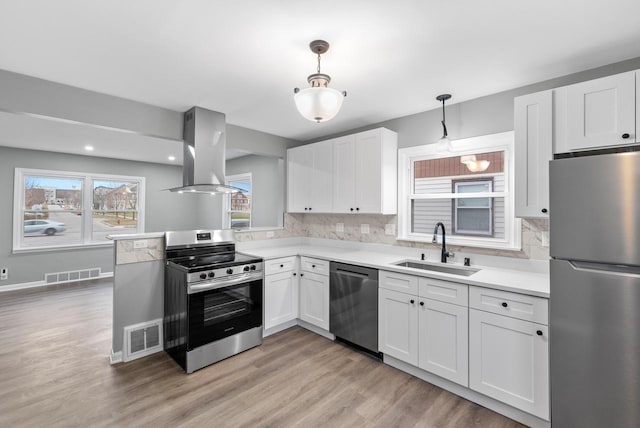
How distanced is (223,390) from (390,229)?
2301mm

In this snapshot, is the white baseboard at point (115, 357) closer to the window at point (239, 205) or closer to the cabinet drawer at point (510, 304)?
the cabinet drawer at point (510, 304)

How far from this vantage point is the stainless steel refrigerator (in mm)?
1437

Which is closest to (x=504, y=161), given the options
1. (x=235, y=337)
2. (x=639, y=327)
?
(x=639, y=327)

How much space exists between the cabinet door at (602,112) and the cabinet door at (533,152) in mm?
127

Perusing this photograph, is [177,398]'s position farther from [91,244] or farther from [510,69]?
[91,244]

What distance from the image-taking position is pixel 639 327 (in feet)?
4.61

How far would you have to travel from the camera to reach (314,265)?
10.9ft

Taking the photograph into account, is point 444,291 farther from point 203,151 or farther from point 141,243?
point 141,243

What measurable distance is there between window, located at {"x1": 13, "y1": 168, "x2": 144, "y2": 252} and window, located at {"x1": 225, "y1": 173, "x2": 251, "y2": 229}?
1.89 metres

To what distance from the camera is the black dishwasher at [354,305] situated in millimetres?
2787

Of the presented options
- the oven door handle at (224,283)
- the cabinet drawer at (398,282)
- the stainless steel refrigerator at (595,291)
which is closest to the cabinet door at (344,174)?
the cabinet drawer at (398,282)

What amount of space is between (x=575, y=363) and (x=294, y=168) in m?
3.43

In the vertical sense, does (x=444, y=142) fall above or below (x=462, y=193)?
above

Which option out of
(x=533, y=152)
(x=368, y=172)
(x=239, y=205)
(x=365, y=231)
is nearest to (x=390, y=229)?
(x=365, y=231)
